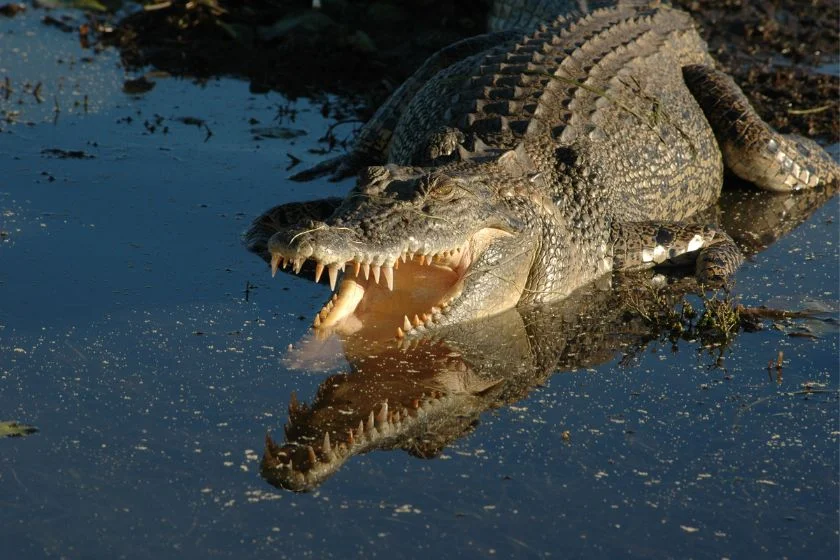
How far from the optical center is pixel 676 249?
627cm

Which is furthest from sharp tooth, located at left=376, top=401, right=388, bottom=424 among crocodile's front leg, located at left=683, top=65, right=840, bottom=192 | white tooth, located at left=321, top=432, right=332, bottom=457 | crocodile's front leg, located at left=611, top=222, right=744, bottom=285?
crocodile's front leg, located at left=683, top=65, right=840, bottom=192

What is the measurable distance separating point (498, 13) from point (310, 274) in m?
4.10

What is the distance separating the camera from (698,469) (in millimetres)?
4227

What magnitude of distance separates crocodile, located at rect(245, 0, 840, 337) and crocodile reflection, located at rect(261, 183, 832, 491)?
12 cm

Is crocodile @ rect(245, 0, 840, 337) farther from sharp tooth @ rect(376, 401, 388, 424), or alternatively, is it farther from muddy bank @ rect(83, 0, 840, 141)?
muddy bank @ rect(83, 0, 840, 141)

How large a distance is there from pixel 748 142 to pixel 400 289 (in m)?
3.03

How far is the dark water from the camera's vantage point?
3762mm

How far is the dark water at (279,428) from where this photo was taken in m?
3.76

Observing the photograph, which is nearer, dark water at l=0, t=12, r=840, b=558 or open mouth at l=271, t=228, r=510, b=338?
dark water at l=0, t=12, r=840, b=558

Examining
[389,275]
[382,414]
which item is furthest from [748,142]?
[382,414]

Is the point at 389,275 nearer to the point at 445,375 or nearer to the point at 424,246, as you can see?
the point at 424,246

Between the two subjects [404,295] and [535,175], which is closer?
[404,295]


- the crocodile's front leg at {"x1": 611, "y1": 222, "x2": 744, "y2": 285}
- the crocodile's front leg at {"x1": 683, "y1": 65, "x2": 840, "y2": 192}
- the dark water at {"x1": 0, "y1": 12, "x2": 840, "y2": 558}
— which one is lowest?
the dark water at {"x1": 0, "y1": 12, "x2": 840, "y2": 558}

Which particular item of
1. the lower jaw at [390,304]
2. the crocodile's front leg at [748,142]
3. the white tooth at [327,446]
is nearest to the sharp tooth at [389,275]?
the lower jaw at [390,304]
